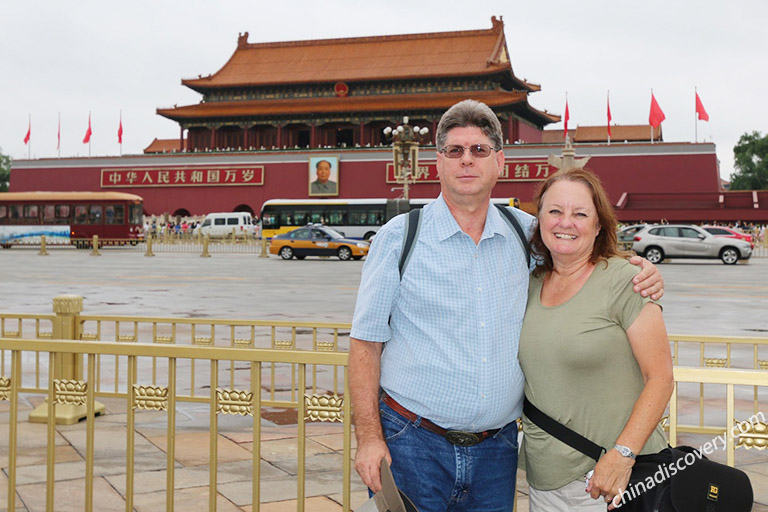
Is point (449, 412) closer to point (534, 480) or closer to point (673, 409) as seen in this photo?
point (534, 480)

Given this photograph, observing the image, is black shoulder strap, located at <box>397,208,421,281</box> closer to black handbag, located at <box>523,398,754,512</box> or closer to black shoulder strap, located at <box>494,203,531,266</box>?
black shoulder strap, located at <box>494,203,531,266</box>

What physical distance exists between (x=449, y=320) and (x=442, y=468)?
1.44ft

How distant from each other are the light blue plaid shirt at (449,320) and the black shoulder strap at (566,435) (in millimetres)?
102

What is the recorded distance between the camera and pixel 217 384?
318cm

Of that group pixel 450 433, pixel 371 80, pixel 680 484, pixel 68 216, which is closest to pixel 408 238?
pixel 450 433

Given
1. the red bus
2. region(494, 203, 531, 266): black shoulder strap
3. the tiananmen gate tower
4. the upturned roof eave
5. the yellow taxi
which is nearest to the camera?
region(494, 203, 531, 266): black shoulder strap

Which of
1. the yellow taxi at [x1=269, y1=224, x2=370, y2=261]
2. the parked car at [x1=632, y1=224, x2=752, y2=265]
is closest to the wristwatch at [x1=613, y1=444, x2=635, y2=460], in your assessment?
the parked car at [x1=632, y1=224, x2=752, y2=265]

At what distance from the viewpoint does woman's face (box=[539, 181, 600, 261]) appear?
2191 mm

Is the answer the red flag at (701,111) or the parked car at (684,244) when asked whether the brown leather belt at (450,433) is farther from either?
the red flag at (701,111)

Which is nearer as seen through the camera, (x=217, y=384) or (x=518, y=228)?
(x=518, y=228)

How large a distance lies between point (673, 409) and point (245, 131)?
4439cm

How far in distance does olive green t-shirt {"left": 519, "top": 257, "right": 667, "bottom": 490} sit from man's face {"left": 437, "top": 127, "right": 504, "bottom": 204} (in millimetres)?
402

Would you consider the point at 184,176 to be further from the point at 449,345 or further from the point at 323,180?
the point at 449,345

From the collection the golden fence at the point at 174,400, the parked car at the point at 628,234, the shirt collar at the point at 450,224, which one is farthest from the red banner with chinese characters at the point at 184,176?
the shirt collar at the point at 450,224
